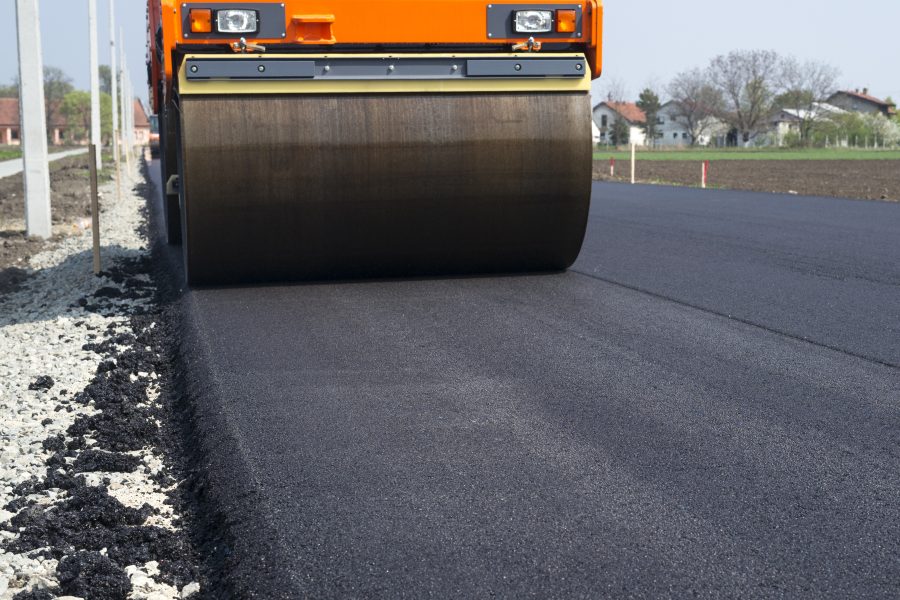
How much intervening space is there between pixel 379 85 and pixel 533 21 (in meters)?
1.10

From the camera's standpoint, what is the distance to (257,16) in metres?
6.62

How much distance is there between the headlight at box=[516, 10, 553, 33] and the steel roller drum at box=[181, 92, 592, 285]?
1.39 ft

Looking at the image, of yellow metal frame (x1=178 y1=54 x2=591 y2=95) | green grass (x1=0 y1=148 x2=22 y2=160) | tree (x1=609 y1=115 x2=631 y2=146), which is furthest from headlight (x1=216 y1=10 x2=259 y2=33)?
tree (x1=609 y1=115 x2=631 y2=146)

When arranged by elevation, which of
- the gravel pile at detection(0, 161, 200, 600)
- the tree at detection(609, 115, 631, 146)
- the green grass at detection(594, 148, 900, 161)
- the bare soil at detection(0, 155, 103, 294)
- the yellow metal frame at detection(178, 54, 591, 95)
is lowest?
the gravel pile at detection(0, 161, 200, 600)

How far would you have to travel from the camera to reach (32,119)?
14.0 meters

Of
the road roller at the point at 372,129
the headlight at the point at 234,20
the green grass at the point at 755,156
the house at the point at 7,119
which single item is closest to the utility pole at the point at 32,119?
the road roller at the point at 372,129

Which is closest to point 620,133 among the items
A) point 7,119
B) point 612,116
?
point 612,116

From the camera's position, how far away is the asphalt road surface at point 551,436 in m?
3.00

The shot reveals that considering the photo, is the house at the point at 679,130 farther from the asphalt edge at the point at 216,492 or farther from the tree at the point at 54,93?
the asphalt edge at the point at 216,492

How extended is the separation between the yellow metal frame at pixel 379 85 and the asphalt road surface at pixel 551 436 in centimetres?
134

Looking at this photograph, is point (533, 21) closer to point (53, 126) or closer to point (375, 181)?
point (375, 181)

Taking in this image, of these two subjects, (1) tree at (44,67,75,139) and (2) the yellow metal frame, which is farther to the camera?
(1) tree at (44,67,75,139)

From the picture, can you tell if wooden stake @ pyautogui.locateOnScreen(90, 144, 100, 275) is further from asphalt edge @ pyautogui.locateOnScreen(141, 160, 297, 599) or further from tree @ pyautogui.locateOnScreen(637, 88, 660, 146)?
tree @ pyautogui.locateOnScreen(637, 88, 660, 146)

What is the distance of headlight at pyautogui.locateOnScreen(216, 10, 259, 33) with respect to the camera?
660 cm
